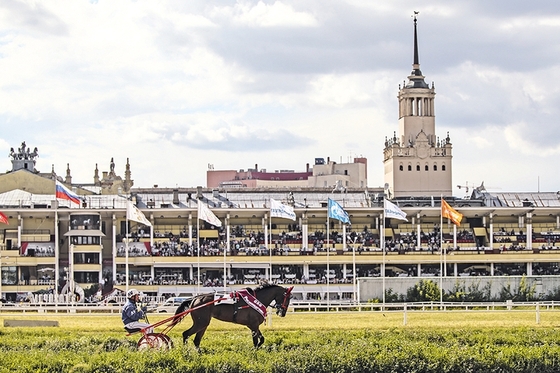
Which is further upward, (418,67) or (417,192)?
(418,67)

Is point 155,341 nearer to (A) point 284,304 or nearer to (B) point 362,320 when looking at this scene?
(A) point 284,304

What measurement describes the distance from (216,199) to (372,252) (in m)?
18.0

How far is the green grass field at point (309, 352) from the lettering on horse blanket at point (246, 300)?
125 centimetres

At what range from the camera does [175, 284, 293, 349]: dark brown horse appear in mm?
31719

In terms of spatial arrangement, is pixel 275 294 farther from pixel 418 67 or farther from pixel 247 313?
pixel 418 67

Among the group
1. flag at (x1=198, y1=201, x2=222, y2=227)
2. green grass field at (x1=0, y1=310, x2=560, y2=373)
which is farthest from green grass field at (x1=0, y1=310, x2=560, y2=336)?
flag at (x1=198, y1=201, x2=222, y2=227)

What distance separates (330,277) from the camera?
280 feet

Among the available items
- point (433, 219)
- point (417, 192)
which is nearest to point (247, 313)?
point (433, 219)

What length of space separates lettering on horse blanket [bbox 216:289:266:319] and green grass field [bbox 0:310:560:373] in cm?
125

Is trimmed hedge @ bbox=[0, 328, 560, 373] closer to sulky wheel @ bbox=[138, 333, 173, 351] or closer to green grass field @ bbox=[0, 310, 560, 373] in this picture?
green grass field @ bbox=[0, 310, 560, 373]

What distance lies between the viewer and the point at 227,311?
32125 mm

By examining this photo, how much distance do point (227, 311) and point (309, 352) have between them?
296 centimetres

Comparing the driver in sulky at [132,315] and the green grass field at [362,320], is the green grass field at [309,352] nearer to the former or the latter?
the driver in sulky at [132,315]

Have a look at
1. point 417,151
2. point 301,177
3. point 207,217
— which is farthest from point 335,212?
point 301,177
